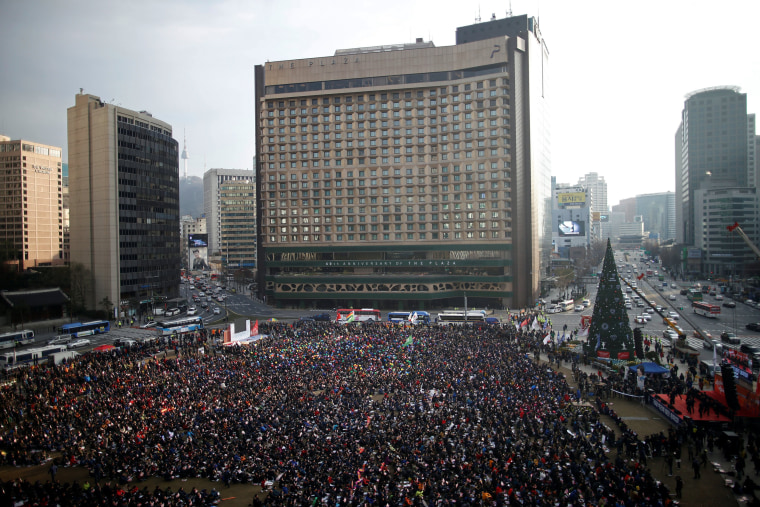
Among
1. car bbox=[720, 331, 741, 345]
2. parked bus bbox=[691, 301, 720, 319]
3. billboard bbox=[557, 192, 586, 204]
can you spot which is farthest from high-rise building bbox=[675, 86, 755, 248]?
car bbox=[720, 331, 741, 345]

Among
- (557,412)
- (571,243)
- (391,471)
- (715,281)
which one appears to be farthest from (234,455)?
(571,243)

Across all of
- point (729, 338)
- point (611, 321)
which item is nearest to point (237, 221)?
point (611, 321)

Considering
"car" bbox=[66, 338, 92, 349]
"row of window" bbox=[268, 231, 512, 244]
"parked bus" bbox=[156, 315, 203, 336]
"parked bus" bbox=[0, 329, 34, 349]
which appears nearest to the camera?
"car" bbox=[66, 338, 92, 349]

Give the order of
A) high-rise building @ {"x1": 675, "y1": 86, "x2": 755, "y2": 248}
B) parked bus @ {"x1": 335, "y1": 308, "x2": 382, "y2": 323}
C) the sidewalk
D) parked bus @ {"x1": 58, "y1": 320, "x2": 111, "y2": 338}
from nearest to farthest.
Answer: the sidewalk
parked bus @ {"x1": 58, "y1": 320, "x2": 111, "y2": 338}
parked bus @ {"x1": 335, "y1": 308, "x2": 382, "y2": 323}
high-rise building @ {"x1": 675, "y1": 86, "x2": 755, "y2": 248}

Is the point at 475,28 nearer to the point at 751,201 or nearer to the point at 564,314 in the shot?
the point at 564,314

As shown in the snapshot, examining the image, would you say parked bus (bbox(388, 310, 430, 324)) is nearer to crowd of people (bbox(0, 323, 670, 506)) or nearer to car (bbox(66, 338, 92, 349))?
crowd of people (bbox(0, 323, 670, 506))

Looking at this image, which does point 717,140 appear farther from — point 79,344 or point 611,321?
point 79,344
